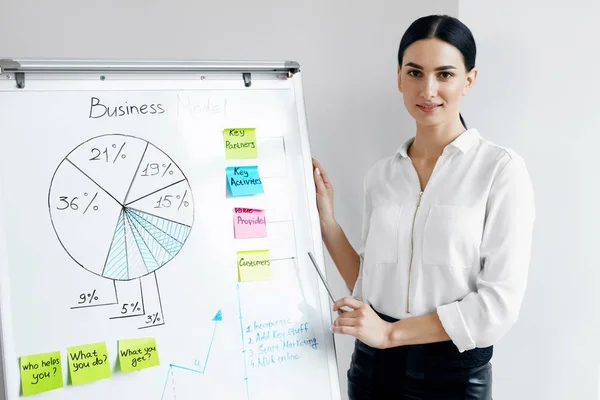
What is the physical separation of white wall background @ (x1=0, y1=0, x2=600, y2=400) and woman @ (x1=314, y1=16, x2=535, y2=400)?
0.43 metres

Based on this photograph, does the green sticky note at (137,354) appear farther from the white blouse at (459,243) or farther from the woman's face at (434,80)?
the woman's face at (434,80)

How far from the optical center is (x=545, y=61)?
194 centimetres

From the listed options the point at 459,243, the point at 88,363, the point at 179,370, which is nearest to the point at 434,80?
the point at 459,243

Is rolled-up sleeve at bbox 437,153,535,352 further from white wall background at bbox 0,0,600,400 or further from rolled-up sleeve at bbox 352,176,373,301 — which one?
white wall background at bbox 0,0,600,400

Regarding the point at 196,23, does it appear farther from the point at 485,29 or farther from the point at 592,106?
the point at 592,106

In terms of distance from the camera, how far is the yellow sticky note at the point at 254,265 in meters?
1.51

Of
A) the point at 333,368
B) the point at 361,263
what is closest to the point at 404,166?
the point at 361,263

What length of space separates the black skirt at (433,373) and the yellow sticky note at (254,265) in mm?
322

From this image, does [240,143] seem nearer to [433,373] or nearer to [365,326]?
[365,326]

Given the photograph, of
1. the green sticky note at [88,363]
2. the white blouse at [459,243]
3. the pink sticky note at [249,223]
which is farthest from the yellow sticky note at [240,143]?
the green sticky note at [88,363]

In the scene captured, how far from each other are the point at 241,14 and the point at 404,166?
2.19 ft

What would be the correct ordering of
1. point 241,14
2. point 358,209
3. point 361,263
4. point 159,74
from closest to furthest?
point 159,74
point 361,263
point 241,14
point 358,209

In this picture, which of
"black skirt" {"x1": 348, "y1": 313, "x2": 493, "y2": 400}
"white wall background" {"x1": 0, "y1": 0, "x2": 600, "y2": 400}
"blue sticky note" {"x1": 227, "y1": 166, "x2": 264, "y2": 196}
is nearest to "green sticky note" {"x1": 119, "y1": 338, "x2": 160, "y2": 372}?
"blue sticky note" {"x1": 227, "y1": 166, "x2": 264, "y2": 196}

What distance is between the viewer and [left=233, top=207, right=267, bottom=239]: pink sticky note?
5.00 feet
